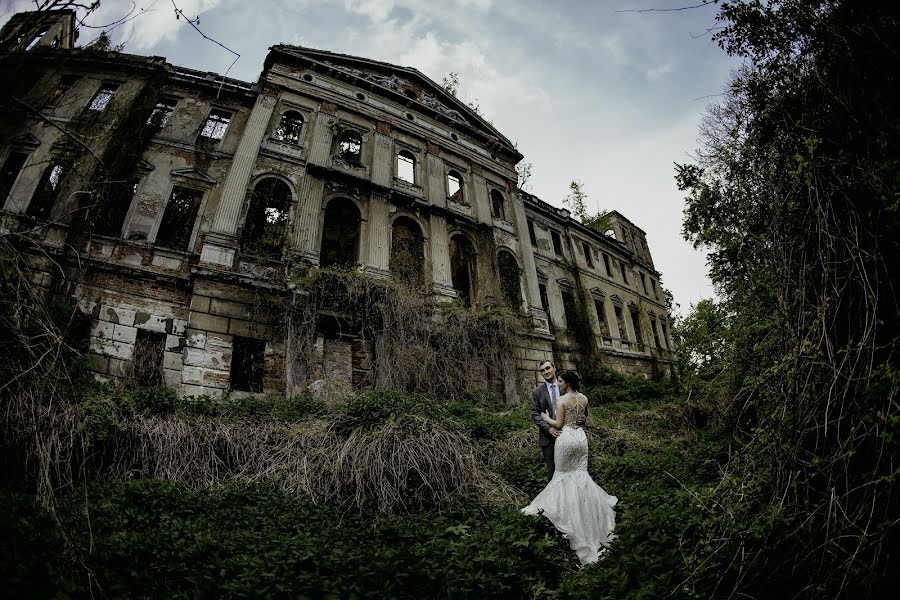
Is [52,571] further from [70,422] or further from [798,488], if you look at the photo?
[798,488]

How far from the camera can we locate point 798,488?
221 centimetres

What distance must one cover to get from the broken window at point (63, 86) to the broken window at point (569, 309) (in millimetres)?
20080

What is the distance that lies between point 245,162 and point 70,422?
911cm

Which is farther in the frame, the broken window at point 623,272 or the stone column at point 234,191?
the broken window at point 623,272

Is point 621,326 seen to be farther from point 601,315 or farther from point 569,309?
point 569,309

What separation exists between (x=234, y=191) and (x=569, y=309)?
1489 centimetres

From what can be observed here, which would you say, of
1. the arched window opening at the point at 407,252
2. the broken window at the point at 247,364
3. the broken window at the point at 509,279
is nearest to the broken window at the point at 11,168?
the broken window at the point at 247,364

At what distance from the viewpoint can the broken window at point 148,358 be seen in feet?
32.0

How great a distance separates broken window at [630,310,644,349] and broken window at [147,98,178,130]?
23198 mm

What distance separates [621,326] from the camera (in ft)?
74.5

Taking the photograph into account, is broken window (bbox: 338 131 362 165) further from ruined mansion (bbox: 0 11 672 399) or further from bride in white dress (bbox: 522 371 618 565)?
bride in white dress (bbox: 522 371 618 565)

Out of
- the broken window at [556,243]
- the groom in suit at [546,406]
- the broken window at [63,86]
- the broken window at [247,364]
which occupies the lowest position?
the groom in suit at [546,406]

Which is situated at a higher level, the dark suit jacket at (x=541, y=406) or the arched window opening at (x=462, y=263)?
the arched window opening at (x=462, y=263)

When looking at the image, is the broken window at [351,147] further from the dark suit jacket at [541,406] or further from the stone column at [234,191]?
the dark suit jacket at [541,406]
